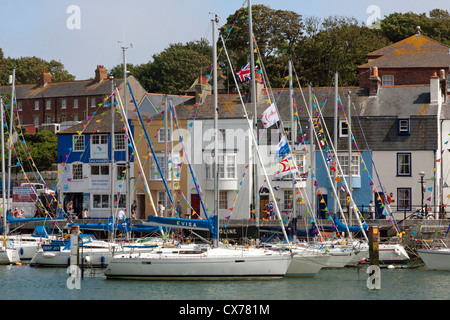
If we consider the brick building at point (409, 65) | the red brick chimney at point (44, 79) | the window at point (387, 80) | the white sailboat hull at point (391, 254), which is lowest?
the white sailboat hull at point (391, 254)

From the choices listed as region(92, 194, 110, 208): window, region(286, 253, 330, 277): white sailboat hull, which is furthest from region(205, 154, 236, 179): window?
region(286, 253, 330, 277): white sailboat hull

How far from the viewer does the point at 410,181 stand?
5309 centimetres

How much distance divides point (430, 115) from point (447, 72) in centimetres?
1420

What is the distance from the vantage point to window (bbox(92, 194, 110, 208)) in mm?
57188

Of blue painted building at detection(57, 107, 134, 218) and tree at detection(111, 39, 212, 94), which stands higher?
tree at detection(111, 39, 212, 94)

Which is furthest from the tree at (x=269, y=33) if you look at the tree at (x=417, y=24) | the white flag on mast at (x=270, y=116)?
the white flag on mast at (x=270, y=116)

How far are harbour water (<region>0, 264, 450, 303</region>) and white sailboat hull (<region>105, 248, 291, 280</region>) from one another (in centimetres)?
32

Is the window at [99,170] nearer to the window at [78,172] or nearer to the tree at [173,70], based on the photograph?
the window at [78,172]

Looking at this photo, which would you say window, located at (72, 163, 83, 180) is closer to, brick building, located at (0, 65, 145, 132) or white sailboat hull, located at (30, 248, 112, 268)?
white sailboat hull, located at (30, 248, 112, 268)

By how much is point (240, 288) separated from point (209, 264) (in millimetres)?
1799

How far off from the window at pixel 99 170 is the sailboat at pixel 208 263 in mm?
23753

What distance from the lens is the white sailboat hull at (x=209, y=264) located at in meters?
33.4

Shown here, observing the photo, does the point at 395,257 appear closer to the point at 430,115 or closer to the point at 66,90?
the point at 430,115

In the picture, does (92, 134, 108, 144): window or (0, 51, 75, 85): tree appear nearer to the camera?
(92, 134, 108, 144): window
